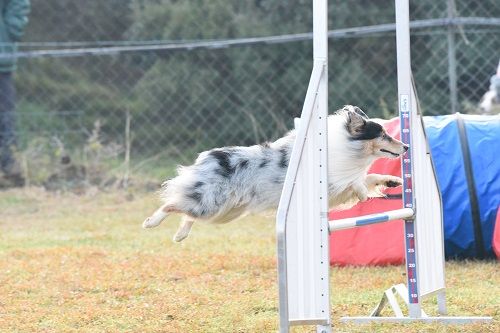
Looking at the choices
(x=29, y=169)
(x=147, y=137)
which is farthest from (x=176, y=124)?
(x=29, y=169)

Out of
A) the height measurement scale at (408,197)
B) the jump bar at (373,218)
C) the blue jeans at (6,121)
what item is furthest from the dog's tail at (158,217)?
the blue jeans at (6,121)

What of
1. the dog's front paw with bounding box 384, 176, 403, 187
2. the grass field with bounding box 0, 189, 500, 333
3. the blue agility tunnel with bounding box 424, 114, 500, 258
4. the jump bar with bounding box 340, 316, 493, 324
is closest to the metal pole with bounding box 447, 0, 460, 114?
the grass field with bounding box 0, 189, 500, 333

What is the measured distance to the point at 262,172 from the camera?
3.75 meters

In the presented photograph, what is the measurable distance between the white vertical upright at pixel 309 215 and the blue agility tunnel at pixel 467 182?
81.3 inches

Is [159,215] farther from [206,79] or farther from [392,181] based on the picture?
[206,79]

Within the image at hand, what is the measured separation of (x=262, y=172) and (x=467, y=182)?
1.65 meters

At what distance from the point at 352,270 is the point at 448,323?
139 cm

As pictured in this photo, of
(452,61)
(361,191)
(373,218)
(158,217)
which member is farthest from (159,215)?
(452,61)

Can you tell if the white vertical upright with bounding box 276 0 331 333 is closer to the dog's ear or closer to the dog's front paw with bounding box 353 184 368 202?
the dog's ear

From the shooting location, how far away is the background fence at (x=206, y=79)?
8.76m

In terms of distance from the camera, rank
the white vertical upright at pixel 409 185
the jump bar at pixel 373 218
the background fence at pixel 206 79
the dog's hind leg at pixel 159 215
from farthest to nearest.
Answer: the background fence at pixel 206 79 < the dog's hind leg at pixel 159 215 < the white vertical upright at pixel 409 185 < the jump bar at pixel 373 218

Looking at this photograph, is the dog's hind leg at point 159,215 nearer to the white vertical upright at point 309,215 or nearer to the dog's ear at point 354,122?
the dog's ear at point 354,122

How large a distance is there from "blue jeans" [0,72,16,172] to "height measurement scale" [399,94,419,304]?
228 inches

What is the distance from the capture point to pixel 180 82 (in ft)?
31.5
